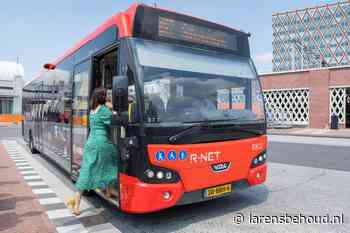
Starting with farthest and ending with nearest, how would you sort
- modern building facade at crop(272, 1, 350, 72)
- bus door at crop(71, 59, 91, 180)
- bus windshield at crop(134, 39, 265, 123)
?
modern building facade at crop(272, 1, 350, 72)
bus door at crop(71, 59, 91, 180)
bus windshield at crop(134, 39, 265, 123)

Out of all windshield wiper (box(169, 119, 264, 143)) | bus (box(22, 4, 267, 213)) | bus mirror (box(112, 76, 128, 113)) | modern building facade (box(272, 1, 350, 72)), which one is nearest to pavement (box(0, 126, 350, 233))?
bus (box(22, 4, 267, 213))

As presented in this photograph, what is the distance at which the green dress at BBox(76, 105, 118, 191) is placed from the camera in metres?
4.33

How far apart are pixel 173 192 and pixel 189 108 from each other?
1.16 m

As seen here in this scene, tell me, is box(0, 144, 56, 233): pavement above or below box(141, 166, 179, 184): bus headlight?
below

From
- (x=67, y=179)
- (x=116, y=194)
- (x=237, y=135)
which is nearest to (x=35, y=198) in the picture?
(x=67, y=179)

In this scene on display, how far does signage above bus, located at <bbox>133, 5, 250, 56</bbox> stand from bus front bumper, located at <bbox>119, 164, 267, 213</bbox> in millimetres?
1981

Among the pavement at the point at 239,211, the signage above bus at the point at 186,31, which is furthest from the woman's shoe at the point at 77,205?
the signage above bus at the point at 186,31

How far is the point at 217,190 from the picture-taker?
14.2 ft

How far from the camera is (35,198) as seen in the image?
5684 mm

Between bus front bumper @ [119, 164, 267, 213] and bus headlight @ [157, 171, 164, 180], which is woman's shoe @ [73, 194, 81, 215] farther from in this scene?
bus headlight @ [157, 171, 164, 180]

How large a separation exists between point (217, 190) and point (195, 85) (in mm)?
1552

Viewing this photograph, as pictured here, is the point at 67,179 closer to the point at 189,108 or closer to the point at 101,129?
the point at 101,129

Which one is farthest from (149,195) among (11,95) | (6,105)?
(6,105)

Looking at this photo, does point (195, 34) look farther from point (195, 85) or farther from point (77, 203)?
point (77, 203)
